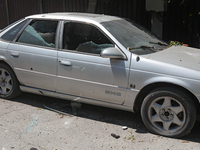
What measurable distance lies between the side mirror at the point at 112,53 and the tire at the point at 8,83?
206 centimetres

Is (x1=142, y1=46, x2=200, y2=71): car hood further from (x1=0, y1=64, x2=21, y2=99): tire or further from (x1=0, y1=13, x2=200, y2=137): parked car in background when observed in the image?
(x1=0, y1=64, x2=21, y2=99): tire

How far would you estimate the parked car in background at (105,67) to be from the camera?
3742 millimetres

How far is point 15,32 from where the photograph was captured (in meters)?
5.08

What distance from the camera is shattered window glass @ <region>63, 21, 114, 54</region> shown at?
430cm

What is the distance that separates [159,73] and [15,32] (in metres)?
2.93

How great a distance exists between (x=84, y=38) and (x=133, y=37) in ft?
2.74

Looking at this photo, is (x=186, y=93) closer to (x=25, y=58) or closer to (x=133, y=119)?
(x=133, y=119)

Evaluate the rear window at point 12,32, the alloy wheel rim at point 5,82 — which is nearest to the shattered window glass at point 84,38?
the rear window at point 12,32

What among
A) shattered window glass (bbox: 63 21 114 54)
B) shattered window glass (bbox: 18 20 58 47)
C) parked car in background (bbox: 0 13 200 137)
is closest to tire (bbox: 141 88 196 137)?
parked car in background (bbox: 0 13 200 137)

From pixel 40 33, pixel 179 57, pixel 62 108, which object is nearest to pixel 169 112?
pixel 179 57

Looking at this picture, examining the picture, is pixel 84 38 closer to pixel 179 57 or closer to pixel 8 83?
pixel 179 57

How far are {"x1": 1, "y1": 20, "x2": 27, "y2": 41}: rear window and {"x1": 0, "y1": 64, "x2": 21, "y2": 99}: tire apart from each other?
0.54 metres

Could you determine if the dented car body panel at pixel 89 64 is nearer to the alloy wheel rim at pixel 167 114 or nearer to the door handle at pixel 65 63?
the door handle at pixel 65 63

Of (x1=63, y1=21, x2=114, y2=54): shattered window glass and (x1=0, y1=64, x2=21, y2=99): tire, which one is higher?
(x1=63, y1=21, x2=114, y2=54): shattered window glass
